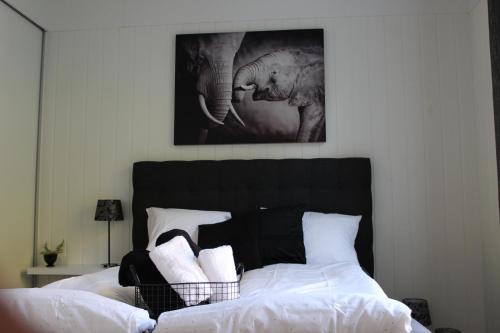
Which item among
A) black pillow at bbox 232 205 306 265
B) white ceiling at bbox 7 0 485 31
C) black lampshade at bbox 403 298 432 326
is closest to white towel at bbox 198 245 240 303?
black pillow at bbox 232 205 306 265

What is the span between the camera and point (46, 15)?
4.08m

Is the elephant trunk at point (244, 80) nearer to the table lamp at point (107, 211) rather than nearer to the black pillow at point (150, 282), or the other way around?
the table lamp at point (107, 211)

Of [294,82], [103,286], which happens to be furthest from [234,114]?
[103,286]

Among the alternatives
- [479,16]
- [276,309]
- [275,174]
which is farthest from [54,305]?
[479,16]

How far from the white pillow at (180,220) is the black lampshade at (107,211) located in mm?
331

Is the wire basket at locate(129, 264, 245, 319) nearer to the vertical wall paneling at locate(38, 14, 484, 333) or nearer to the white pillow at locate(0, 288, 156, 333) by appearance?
the white pillow at locate(0, 288, 156, 333)

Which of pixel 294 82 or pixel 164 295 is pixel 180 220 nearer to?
pixel 294 82

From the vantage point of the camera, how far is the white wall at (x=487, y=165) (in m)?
3.31

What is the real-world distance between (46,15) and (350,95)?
264 centimetres

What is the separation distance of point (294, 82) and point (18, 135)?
7.27 ft

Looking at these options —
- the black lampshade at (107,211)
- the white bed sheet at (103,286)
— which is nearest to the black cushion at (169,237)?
the white bed sheet at (103,286)

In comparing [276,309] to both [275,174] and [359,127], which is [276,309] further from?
[359,127]

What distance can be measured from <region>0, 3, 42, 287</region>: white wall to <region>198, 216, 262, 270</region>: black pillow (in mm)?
1520

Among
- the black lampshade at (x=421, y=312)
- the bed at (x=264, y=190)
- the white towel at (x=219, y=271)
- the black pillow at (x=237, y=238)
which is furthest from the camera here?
the bed at (x=264, y=190)
